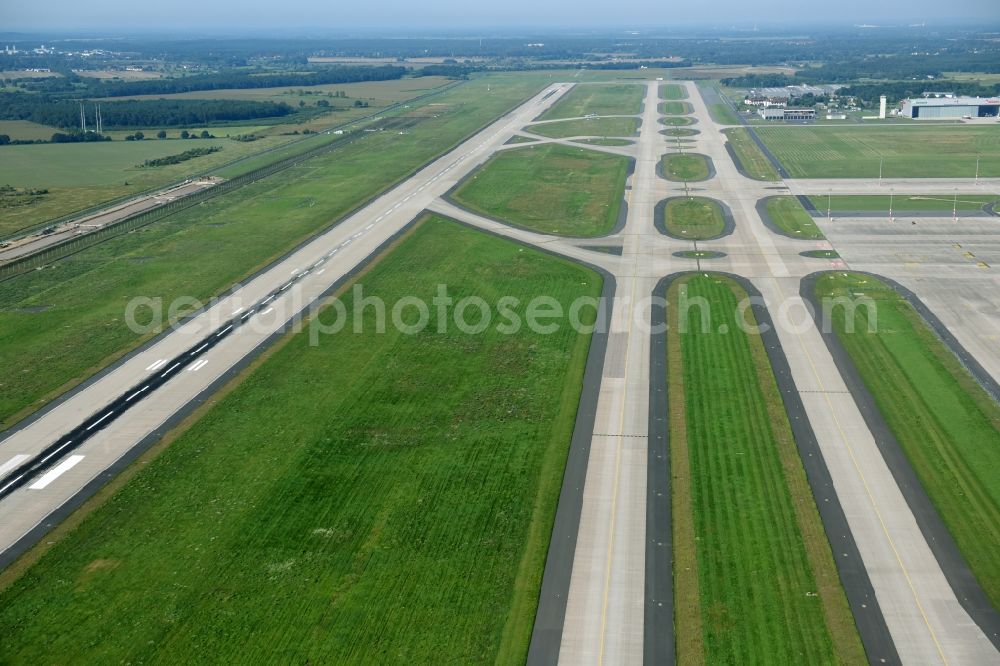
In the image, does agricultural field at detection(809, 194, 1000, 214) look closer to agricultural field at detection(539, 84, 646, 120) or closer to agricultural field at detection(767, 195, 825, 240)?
agricultural field at detection(767, 195, 825, 240)

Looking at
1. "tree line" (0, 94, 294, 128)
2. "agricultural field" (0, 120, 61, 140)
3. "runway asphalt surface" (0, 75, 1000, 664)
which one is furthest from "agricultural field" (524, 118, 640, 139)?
"agricultural field" (0, 120, 61, 140)

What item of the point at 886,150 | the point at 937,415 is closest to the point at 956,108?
the point at 886,150

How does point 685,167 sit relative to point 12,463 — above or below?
above

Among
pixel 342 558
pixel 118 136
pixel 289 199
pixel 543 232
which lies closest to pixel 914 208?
pixel 543 232

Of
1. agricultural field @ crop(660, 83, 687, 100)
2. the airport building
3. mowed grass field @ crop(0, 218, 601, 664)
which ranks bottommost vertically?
mowed grass field @ crop(0, 218, 601, 664)

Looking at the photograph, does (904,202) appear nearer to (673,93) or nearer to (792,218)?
(792,218)
